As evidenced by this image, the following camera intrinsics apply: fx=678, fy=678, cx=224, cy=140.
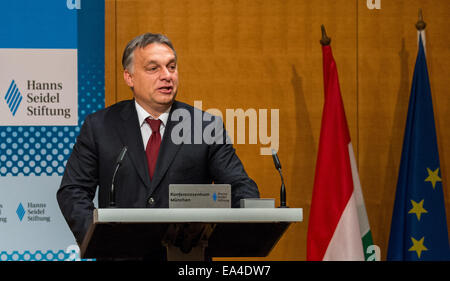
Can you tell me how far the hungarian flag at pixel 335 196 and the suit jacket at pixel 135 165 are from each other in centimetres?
96

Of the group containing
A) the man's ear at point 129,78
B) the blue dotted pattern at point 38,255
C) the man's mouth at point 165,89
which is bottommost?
the blue dotted pattern at point 38,255

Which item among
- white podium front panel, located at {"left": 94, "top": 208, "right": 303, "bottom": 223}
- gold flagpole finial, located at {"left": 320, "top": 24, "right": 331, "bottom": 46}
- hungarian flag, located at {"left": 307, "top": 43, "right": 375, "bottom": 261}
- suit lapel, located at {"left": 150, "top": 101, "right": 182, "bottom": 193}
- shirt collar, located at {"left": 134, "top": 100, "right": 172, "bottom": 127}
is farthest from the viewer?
gold flagpole finial, located at {"left": 320, "top": 24, "right": 331, "bottom": 46}

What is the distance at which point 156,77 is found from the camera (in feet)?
10.8

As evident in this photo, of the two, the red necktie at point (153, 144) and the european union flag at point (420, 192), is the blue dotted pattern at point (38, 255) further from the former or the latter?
the european union flag at point (420, 192)

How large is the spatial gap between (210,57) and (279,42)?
1.52ft

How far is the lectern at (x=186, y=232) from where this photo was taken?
210 centimetres

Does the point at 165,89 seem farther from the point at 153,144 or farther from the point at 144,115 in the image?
the point at 153,144

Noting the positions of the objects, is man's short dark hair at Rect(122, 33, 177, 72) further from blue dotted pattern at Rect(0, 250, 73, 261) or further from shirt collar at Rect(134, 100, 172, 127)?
blue dotted pattern at Rect(0, 250, 73, 261)

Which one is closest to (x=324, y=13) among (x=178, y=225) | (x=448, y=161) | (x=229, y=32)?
(x=229, y=32)

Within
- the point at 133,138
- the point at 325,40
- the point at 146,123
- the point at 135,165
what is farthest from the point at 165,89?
the point at 325,40

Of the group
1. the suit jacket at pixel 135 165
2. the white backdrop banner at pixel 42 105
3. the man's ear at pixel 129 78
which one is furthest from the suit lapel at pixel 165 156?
the white backdrop banner at pixel 42 105

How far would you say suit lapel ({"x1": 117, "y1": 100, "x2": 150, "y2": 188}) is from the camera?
3031 millimetres

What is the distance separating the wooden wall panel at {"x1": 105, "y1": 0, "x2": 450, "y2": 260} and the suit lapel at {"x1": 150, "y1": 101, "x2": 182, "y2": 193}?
4.26 ft

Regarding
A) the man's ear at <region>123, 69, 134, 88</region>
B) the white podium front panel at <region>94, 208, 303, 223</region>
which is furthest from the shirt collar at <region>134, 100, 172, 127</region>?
the white podium front panel at <region>94, 208, 303, 223</region>
